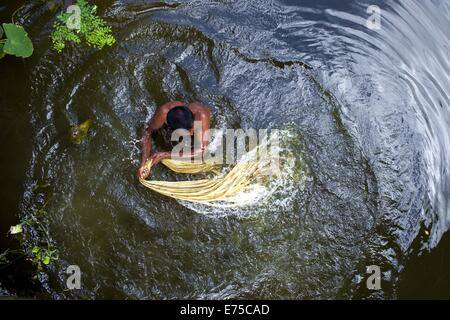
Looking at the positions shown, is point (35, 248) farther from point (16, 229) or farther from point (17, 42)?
point (17, 42)

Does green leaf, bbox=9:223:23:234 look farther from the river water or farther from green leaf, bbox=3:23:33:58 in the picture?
green leaf, bbox=3:23:33:58

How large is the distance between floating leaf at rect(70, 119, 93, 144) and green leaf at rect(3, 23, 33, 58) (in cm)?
84

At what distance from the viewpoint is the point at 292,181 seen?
4.89 m

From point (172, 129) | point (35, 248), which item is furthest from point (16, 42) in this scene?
point (35, 248)

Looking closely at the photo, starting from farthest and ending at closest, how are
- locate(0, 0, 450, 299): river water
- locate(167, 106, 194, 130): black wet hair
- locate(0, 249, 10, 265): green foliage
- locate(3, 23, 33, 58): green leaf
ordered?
locate(0, 0, 450, 299): river water, locate(0, 249, 10, 265): green foliage, locate(3, 23, 33, 58): green leaf, locate(167, 106, 194, 130): black wet hair

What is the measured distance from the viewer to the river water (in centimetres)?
464

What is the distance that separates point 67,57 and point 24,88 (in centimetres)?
55

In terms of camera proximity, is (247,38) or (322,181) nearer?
(322,181)

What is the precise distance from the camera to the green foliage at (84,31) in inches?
186

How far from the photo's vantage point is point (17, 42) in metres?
4.46

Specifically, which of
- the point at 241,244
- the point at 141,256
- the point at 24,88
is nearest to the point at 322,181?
the point at 241,244

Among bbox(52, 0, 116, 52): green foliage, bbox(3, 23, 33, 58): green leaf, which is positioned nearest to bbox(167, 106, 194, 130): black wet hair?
bbox(52, 0, 116, 52): green foliage

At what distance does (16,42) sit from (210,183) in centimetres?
235
